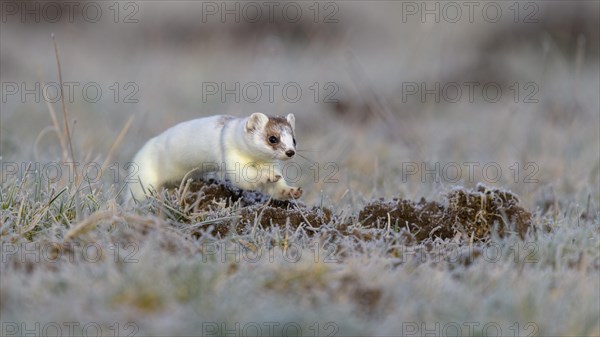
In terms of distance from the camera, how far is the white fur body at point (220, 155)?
13.4 ft

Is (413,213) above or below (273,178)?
below

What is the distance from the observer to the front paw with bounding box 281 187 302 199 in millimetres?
4109

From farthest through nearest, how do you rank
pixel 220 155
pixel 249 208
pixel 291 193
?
1. pixel 220 155
2. pixel 291 193
3. pixel 249 208

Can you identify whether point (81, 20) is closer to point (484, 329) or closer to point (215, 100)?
point (215, 100)

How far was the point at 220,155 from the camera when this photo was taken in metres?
4.23

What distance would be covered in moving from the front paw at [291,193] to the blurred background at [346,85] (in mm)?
619

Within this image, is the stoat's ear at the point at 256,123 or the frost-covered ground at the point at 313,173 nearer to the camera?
the frost-covered ground at the point at 313,173

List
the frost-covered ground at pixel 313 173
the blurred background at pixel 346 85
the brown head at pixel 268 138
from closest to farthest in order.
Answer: the frost-covered ground at pixel 313 173, the brown head at pixel 268 138, the blurred background at pixel 346 85

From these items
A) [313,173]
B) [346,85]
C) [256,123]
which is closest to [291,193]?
[256,123]

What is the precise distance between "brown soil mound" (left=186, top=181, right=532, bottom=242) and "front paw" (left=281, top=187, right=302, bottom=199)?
61mm

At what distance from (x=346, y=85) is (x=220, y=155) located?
583 centimetres

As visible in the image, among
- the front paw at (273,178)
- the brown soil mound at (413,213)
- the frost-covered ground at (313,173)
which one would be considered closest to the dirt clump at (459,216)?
the brown soil mound at (413,213)

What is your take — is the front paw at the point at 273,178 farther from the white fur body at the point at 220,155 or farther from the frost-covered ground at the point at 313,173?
the frost-covered ground at the point at 313,173

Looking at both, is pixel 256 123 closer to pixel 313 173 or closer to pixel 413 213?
pixel 413 213
